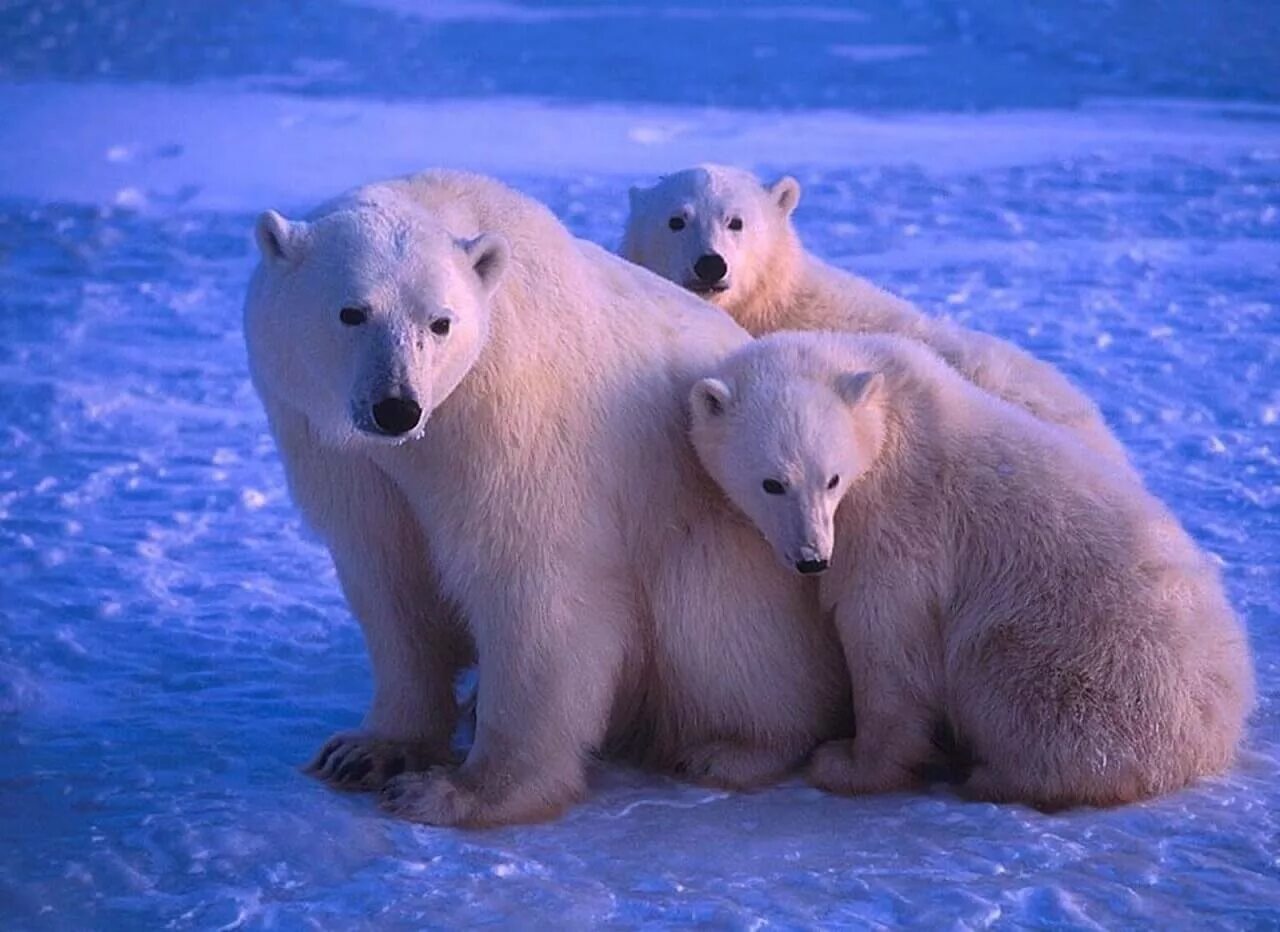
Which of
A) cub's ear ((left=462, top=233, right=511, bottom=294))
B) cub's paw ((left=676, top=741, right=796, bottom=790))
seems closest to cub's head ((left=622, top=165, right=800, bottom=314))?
cub's paw ((left=676, top=741, right=796, bottom=790))

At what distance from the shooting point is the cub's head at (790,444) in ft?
11.4

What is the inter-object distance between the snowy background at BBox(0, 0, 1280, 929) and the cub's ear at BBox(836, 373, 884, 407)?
0.84 m

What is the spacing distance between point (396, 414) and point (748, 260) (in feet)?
7.95

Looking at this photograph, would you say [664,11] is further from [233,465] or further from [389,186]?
[389,186]

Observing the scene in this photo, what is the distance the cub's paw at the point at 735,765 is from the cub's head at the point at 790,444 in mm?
528

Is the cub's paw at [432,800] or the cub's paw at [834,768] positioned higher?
the cub's paw at [834,768]

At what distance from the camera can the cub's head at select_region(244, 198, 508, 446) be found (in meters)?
3.10

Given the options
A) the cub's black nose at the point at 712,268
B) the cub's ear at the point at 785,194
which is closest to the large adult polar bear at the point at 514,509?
the cub's black nose at the point at 712,268

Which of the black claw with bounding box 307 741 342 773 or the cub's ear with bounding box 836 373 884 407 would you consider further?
the black claw with bounding box 307 741 342 773

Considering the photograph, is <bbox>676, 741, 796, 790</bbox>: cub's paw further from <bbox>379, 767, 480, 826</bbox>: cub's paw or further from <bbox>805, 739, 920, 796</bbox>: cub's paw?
<bbox>379, 767, 480, 826</bbox>: cub's paw

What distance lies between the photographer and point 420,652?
3820 mm

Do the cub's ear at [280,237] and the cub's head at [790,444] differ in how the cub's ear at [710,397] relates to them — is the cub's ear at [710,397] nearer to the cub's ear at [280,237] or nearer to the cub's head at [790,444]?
the cub's head at [790,444]

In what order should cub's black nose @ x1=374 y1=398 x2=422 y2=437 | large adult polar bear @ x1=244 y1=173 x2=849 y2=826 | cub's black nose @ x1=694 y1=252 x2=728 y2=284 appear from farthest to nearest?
cub's black nose @ x1=694 y1=252 x2=728 y2=284, large adult polar bear @ x1=244 y1=173 x2=849 y2=826, cub's black nose @ x1=374 y1=398 x2=422 y2=437

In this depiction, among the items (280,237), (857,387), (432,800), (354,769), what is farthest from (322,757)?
(857,387)
